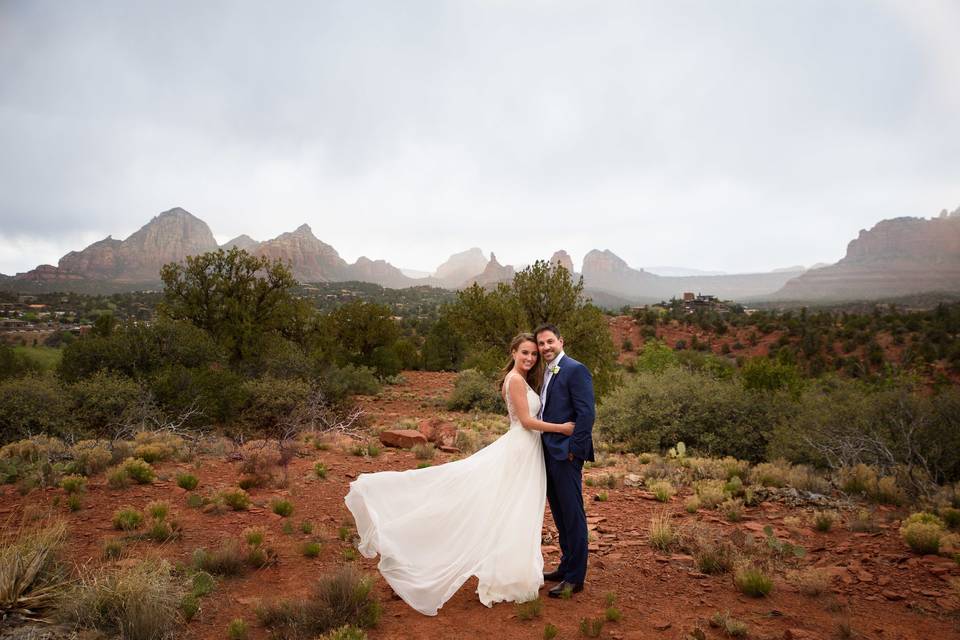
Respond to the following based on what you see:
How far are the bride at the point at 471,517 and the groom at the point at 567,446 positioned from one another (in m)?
0.12

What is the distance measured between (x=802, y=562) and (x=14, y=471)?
33.7ft

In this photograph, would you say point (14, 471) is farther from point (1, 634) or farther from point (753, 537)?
point (753, 537)

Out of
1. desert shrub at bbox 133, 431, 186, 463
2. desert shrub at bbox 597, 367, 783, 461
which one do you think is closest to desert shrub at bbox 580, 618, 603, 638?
desert shrub at bbox 133, 431, 186, 463

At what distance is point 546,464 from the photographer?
15.1 ft

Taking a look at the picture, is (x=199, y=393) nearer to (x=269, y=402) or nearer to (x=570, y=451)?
(x=269, y=402)

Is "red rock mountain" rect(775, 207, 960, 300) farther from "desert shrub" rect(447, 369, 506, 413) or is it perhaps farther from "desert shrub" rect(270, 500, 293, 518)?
"desert shrub" rect(270, 500, 293, 518)

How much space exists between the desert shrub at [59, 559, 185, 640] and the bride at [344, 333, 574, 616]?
1537mm

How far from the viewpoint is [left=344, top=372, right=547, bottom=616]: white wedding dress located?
4.20 metres

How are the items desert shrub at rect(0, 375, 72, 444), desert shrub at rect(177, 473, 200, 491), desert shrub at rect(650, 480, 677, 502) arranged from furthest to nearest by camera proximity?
desert shrub at rect(0, 375, 72, 444) → desert shrub at rect(650, 480, 677, 502) → desert shrub at rect(177, 473, 200, 491)

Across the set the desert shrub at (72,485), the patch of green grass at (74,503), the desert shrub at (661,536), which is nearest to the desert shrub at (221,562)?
the patch of green grass at (74,503)

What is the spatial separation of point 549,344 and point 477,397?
15.9m

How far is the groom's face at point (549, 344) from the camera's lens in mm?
4492

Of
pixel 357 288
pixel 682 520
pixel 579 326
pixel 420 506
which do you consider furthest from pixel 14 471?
pixel 357 288

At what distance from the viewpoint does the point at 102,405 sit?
11805 millimetres
